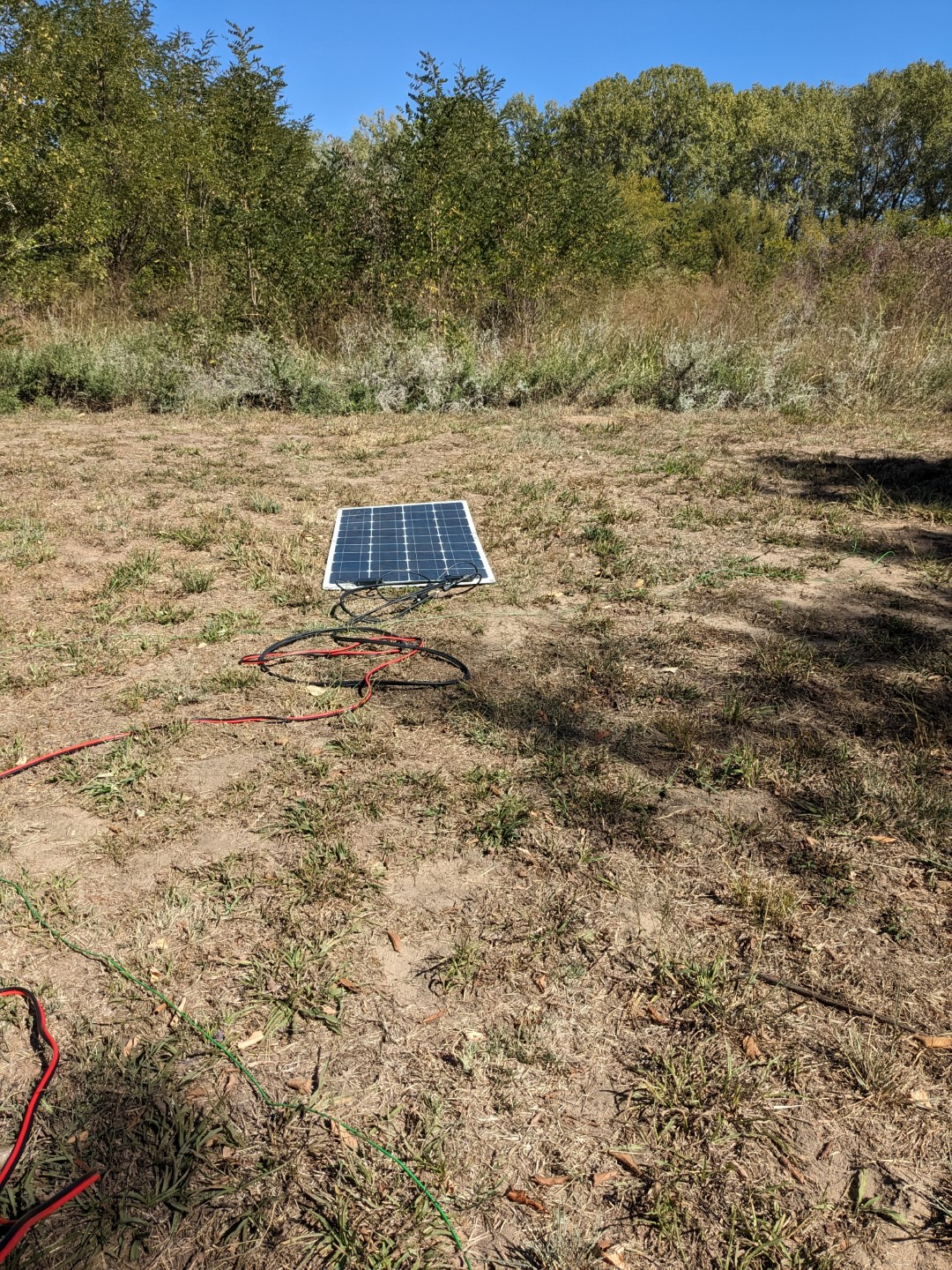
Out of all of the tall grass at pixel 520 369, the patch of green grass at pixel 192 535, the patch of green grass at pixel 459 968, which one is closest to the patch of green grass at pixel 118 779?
the patch of green grass at pixel 459 968

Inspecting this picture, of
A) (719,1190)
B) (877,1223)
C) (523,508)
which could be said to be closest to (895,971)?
(877,1223)

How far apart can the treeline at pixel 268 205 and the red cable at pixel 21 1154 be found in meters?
7.61

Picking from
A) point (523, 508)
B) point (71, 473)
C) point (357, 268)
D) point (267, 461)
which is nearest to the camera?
point (523, 508)

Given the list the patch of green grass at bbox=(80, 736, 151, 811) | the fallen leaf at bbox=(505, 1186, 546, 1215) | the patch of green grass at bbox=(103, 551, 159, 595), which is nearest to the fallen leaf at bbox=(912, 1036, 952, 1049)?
the fallen leaf at bbox=(505, 1186, 546, 1215)

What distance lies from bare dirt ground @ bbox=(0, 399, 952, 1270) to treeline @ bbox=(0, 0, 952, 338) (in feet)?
19.3

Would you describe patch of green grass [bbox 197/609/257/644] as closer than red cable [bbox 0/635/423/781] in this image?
No

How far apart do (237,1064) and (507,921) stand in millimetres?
606

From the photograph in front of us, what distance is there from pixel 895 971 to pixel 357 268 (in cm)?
903

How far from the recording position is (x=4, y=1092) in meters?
1.33

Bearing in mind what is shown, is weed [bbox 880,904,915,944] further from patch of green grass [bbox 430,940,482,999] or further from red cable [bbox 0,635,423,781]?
red cable [bbox 0,635,423,781]

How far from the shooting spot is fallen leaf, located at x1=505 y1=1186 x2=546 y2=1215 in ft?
3.85

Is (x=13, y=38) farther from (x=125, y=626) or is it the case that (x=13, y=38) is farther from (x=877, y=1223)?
(x=877, y=1223)

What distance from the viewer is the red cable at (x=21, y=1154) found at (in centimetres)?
112

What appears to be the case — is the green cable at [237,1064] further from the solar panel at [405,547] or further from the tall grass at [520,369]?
the tall grass at [520,369]
